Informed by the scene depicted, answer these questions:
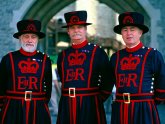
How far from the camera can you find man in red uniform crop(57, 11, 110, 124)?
4.13m

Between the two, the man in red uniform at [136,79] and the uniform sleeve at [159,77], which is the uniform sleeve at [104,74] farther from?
the uniform sleeve at [159,77]

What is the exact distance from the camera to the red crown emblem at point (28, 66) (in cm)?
418

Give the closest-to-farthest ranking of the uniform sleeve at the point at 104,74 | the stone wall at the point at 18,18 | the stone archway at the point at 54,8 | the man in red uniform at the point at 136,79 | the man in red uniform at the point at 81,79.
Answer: the man in red uniform at the point at 136,79 → the man in red uniform at the point at 81,79 → the uniform sleeve at the point at 104,74 → the stone wall at the point at 18,18 → the stone archway at the point at 54,8

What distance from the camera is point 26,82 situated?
13.6ft

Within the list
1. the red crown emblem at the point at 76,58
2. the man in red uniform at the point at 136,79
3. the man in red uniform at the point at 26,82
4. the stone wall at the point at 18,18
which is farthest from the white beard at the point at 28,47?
the stone wall at the point at 18,18

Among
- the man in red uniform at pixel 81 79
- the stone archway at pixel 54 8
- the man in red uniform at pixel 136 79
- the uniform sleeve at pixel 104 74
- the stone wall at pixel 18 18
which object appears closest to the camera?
the man in red uniform at pixel 136 79

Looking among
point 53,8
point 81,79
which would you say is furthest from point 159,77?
point 53,8

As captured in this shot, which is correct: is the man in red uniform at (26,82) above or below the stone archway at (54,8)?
below

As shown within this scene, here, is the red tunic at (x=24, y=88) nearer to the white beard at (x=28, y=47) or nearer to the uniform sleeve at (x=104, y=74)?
the white beard at (x=28, y=47)

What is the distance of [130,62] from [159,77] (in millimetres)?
273

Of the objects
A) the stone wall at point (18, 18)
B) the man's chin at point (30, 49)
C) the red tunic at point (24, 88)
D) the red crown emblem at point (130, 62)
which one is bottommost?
the red tunic at point (24, 88)

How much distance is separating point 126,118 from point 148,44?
486 centimetres

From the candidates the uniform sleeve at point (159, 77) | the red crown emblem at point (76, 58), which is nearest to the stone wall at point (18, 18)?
the red crown emblem at point (76, 58)

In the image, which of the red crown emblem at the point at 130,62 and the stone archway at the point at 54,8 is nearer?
the red crown emblem at the point at 130,62
